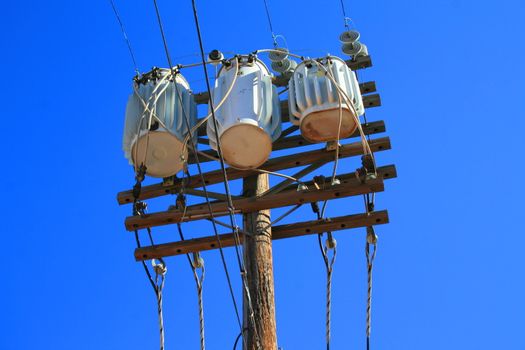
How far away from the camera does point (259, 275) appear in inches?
264

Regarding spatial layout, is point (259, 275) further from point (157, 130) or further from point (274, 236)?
point (157, 130)

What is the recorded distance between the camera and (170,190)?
25.5 ft

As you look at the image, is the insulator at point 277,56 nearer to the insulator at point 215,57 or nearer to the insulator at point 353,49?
the insulator at point 353,49

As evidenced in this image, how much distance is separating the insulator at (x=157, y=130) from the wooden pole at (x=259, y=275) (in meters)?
0.69

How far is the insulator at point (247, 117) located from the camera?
708cm

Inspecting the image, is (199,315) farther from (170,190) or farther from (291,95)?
(291,95)

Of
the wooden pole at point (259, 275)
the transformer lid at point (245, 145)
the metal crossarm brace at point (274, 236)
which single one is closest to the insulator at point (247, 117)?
the transformer lid at point (245, 145)

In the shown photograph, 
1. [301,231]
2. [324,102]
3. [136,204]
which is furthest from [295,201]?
[136,204]

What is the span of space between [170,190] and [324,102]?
159cm

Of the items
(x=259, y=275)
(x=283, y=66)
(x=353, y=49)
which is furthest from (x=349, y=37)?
(x=259, y=275)

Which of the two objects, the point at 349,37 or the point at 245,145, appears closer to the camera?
the point at 245,145

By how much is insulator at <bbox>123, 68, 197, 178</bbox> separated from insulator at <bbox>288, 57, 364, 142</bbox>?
3.16 ft

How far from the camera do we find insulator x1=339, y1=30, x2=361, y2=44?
8.38 m

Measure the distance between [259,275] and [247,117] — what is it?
1.24 meters
